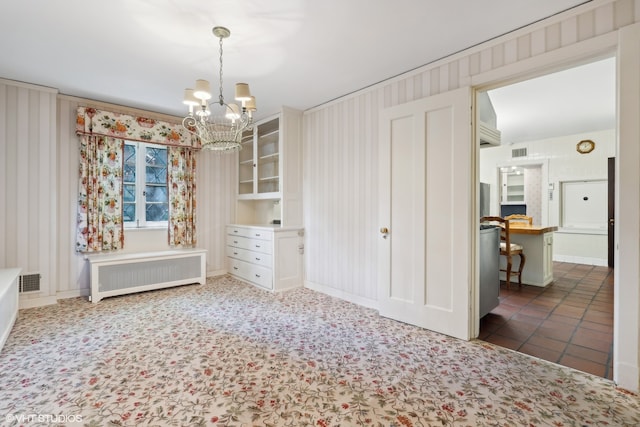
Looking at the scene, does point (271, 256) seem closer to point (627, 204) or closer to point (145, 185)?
point (145, 185)

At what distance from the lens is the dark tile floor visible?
244 cm

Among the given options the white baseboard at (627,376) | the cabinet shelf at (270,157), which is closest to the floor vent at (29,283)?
the cabinet shelf at (270,157)

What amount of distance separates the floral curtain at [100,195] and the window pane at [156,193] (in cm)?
43

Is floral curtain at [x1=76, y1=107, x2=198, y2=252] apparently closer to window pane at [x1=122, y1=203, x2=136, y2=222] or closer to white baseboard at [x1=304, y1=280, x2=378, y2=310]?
window pane at [x1=122, y1=203, x2=136, y2=222]

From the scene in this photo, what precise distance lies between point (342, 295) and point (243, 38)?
303 cm

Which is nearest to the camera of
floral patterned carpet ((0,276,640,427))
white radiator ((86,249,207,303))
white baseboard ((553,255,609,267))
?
floral patterned carpet ((0,276,640,427))

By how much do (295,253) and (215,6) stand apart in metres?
3.09

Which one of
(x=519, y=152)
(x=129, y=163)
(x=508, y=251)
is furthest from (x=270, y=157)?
(x=519, y=152)

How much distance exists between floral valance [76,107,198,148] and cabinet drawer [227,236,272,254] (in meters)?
1.61

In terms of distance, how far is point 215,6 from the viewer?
2.15 meters

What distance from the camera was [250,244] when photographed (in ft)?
15.1

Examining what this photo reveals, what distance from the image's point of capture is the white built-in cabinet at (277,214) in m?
4.26

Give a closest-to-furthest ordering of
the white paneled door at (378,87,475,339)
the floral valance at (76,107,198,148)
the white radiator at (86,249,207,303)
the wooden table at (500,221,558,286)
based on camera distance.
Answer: the white paneled door at (378,87,475,339)
the white radiator at (86,249,207,303)
the floral valance at (76,107,198,148)
the wooden table at (500,221,558,286)

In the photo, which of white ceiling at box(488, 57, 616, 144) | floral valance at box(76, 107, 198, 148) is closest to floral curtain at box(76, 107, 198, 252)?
floral valance at box(76, 107, 198, 148)
